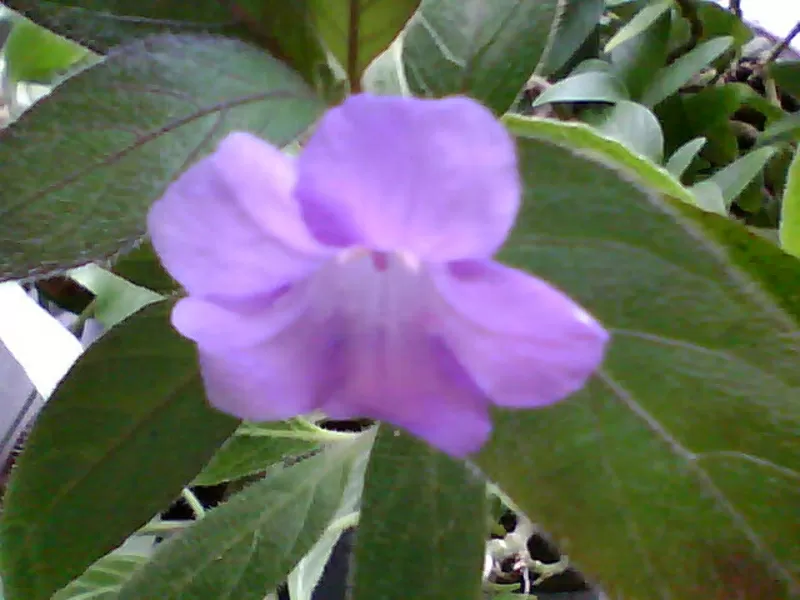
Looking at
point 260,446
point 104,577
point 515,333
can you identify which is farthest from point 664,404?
point 104,577

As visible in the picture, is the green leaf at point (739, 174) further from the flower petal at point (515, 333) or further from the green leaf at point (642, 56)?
the flower petal at point (515, 333)

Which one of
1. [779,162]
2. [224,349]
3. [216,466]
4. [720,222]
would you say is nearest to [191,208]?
[224,349]

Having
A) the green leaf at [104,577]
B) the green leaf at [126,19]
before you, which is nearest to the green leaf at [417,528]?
the green leaf at [126,19]

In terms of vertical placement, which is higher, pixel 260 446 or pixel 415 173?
pixel 415 173

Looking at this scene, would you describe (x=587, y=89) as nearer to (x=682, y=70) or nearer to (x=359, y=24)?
(x=682, y=70)

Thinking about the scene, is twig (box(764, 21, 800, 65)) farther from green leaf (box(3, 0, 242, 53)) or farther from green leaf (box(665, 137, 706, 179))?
green leaf (box(3, 0, 242, 53))

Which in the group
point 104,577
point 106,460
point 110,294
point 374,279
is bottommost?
point 104,577

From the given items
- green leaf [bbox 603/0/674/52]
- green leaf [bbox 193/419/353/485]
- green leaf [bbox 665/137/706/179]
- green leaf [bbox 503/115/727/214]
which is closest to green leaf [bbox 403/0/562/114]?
green leaf [bbox 503/115/727/214]

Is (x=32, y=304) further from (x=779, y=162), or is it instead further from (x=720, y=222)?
(x=779, y=162)
